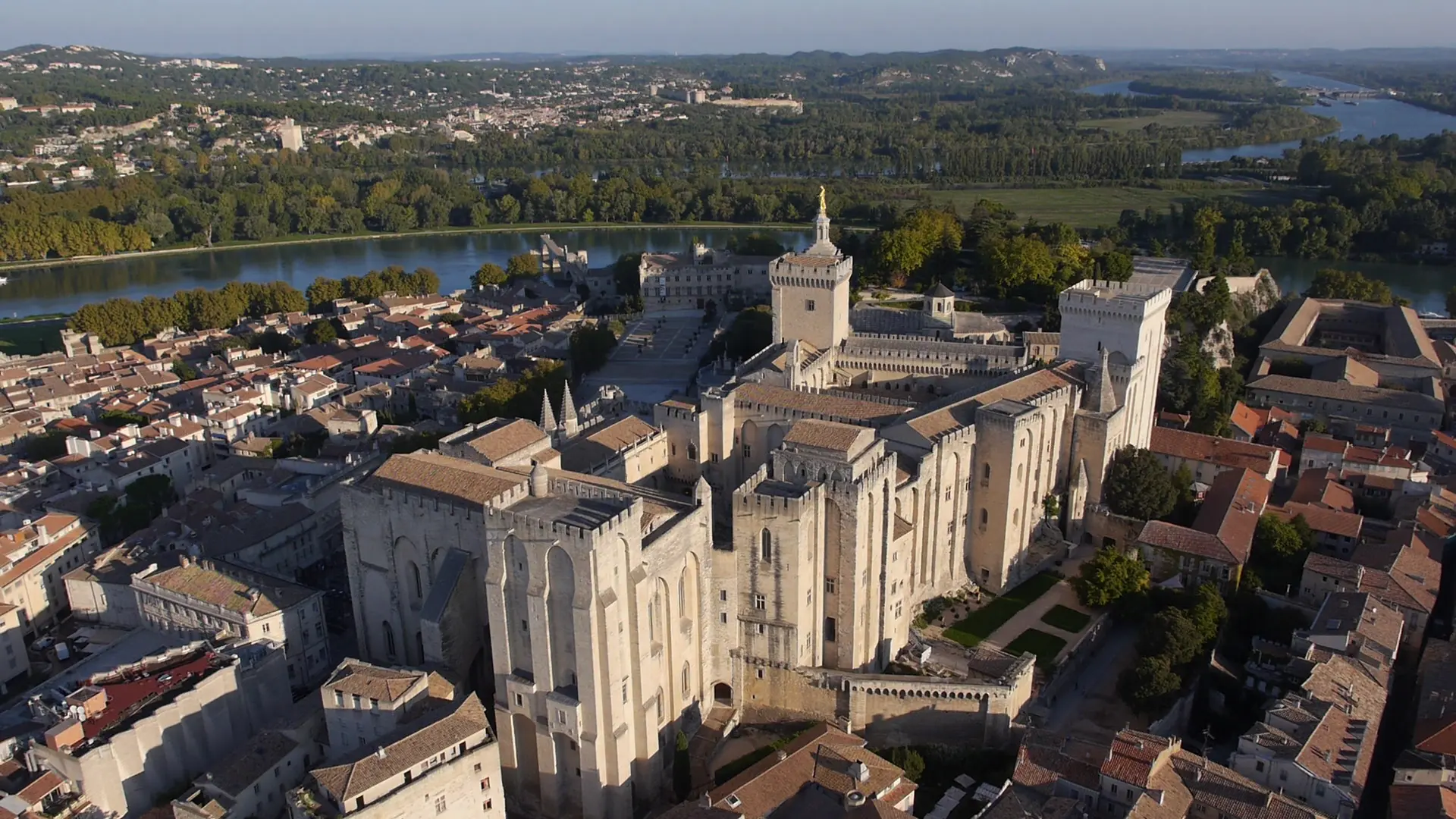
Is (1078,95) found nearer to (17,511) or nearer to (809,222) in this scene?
(809,222)

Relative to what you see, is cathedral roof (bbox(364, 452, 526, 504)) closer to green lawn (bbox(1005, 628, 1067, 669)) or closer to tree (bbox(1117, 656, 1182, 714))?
green lawn (bbox(1005, 628, 1067, 669))

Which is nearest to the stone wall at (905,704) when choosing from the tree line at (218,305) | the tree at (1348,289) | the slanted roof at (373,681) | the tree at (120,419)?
the slanted roof at (373,681)

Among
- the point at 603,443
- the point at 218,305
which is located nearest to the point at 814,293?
the point at 603,443

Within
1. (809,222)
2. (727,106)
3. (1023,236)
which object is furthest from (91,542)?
(727,106)

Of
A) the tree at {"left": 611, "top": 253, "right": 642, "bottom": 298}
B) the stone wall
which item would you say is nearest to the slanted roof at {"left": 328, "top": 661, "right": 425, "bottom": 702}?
the stone wall

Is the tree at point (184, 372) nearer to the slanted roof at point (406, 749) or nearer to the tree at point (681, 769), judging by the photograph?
the slanted roof at point (406, 749)

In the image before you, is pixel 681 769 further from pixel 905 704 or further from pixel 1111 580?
pixel 1111 580
